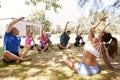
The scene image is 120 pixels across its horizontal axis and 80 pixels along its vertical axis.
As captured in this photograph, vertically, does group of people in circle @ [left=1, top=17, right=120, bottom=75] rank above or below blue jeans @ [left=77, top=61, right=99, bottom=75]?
above

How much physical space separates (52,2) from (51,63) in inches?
186

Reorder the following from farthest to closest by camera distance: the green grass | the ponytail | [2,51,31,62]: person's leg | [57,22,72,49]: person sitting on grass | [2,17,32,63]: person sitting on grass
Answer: [57,22,72,49]: person sitting on grass → [2,17,32,63]: person sitting on grass → [2,51,31,62]: person's leg → the ponytail → the green grass

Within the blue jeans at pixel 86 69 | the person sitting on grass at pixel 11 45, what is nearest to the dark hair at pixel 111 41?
the blue jeans at pixel 86 69

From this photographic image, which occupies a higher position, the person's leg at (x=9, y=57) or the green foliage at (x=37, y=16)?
the green foliage at (x=37, y=16)

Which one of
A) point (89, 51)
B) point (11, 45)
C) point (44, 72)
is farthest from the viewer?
point (11, 45)

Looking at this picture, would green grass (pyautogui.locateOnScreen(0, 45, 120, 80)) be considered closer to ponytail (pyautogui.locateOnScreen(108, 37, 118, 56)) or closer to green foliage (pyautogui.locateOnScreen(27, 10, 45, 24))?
ponytail (pyautogui.locateOnScreen(108, 37, 118, 56))

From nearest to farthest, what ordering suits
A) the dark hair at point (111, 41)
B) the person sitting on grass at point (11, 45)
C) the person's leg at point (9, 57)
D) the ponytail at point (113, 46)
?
the dark hair at point (111, 41) < the ponytail at point (113, 46) < the person's leg at point (9, 57) < the person sitting on grass at point (11, 45)

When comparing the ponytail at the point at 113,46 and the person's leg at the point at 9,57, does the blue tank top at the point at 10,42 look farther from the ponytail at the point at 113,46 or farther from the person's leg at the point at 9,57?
the ponytail at the point at 113,46

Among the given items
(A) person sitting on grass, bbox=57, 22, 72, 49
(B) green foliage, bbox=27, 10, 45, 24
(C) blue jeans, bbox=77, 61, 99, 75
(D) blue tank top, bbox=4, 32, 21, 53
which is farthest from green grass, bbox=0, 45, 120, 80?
(B) green foliage, bbox=27, 10, 45, 24

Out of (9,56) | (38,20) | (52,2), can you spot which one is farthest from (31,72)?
(38,20)

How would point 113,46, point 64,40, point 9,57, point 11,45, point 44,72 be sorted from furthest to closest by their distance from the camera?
1. point 64,40
2. point 11,45
3. point 9,57
4. point 113,46
5. point 44,72

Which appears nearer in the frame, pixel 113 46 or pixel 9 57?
pixel 113 46

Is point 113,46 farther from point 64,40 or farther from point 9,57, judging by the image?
point 64,40

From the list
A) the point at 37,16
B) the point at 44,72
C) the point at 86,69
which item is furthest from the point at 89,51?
the point at 37,16
